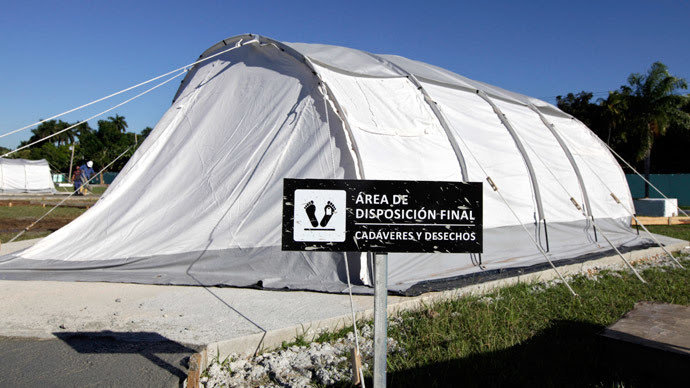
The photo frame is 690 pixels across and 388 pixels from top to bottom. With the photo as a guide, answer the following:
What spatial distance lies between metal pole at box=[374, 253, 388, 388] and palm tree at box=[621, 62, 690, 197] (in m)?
33.0

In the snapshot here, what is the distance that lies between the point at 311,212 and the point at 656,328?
2.74m

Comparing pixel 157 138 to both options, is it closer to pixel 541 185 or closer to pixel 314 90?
pixel 314 90

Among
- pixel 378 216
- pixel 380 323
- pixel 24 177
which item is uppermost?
pixel 24 177

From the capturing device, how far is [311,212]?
9.98 feet

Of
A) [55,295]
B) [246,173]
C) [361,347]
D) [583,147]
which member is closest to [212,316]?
[361,347]

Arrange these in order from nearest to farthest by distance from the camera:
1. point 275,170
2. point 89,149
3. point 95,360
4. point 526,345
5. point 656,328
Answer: point 95,360
point 656,328
point 526,345
point 275,170
point 89,149

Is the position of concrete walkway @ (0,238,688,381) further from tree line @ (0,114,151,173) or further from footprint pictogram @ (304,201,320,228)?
tree line @ (0,114,151,173)

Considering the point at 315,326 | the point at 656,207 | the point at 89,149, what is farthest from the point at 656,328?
the point at 89,149

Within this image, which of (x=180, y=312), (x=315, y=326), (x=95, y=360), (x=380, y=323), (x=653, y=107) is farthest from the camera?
(x=653, y=107)

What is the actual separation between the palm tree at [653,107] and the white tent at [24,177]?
115 ft

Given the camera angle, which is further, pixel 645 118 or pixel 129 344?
pixel 645 118

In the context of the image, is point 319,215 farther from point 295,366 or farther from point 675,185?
point 675,185

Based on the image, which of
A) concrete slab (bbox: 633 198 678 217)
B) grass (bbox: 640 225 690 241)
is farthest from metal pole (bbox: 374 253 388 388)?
concrete slab (bbox: 633 198 678 217)

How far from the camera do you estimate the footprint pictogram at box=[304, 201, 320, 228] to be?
303 cm
